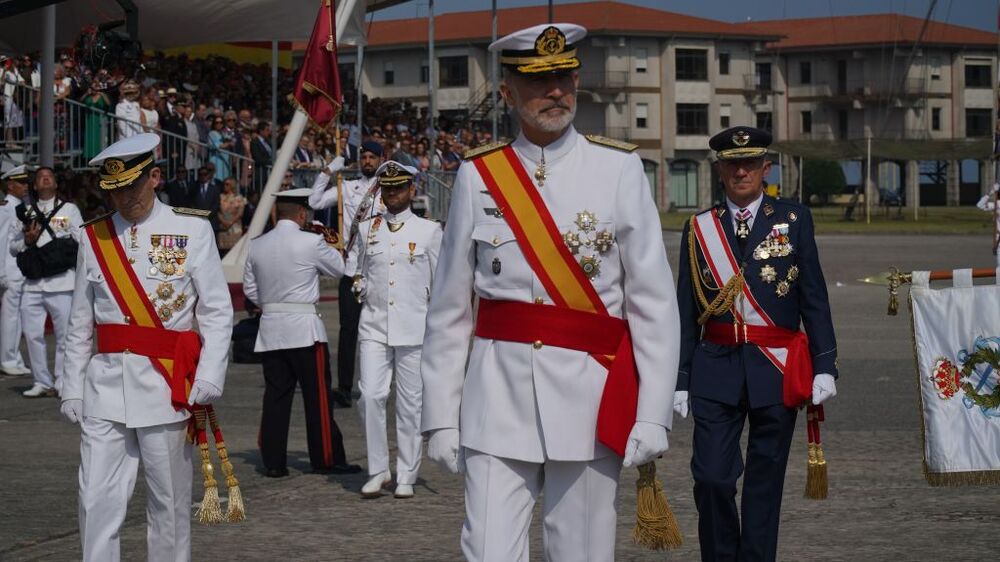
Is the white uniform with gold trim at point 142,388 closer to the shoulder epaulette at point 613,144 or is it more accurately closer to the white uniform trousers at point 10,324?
the shoulder epaulette at point 613,144

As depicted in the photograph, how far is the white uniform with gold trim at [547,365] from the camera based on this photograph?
5062 mm

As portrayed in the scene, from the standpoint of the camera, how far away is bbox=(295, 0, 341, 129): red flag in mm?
14961

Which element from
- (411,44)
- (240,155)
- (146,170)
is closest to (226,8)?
(240,155)

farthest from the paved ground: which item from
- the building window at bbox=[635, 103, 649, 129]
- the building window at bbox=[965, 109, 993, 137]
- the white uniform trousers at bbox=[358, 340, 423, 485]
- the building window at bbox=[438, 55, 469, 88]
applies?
the building window at bbox=[965, 109, 993, 137]

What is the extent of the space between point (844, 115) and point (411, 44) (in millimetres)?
30324

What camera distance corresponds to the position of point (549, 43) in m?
5.13

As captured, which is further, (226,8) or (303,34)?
(303,34)

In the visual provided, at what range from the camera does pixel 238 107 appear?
33344 millimetres

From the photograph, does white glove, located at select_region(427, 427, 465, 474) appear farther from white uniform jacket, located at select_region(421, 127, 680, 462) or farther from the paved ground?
the paved ground

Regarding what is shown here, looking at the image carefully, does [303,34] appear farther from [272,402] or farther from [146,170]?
[146,170]

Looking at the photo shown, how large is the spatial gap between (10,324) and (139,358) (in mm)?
10396

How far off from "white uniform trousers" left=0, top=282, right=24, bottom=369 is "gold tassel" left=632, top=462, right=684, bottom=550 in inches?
471

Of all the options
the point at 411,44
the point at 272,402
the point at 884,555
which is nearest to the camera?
the point at 884,555

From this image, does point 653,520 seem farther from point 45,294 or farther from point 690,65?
point 690,65
